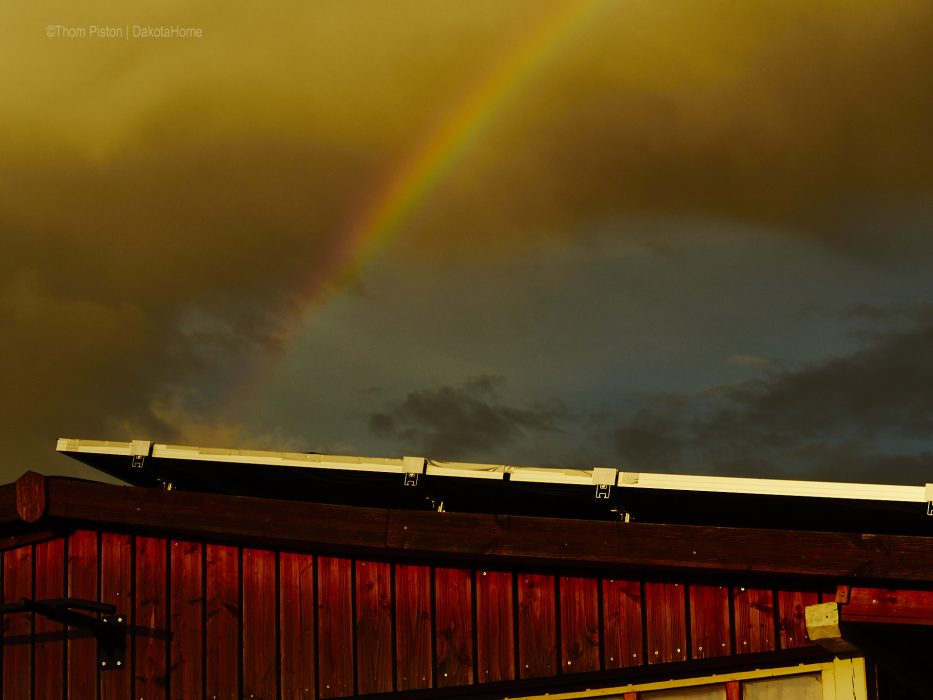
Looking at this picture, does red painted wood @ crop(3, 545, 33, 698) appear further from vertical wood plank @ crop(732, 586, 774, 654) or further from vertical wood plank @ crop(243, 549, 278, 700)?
vertical wood plank @ crop(732, 586, 774, 654)

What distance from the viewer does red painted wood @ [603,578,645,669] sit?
31.0 feet

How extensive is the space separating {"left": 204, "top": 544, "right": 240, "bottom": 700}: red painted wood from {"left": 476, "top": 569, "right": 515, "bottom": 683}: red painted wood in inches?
84.5

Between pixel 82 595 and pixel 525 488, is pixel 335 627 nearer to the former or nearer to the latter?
pixel 525 488

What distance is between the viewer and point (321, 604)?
404 inches

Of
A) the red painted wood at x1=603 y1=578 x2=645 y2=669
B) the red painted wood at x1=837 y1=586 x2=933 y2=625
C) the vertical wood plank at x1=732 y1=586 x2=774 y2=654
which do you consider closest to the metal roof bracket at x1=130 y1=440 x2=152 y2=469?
the red painted wood at x1=603 y1=578 x2=645 y2=669

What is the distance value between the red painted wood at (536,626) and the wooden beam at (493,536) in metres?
0.25

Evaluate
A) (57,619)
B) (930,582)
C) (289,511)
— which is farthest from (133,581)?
(930,582)

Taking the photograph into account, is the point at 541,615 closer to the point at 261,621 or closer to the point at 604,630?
the point at 604,630

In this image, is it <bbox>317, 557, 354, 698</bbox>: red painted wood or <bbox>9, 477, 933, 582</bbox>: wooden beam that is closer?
<bbox>9, 477, 933, 582</bbox>: wooden beam

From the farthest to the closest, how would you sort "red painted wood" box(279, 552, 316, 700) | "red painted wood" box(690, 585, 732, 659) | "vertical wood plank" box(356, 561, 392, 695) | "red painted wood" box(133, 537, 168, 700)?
"red painted wood" box(133, 537, 168, 700), "red painted wood" box(279, 552, 316, 700), "vertical wood plank" box(356, 561, 392, 695), "red painted wood" box(690, 585, 732, 659)

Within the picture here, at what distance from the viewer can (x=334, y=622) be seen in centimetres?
1016

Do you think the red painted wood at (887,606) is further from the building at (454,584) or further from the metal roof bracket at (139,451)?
the metal roof bracket at (139,451)

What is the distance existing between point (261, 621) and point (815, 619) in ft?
15.0

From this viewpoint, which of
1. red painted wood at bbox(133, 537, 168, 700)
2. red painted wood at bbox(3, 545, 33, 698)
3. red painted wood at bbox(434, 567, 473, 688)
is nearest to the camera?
red painted wood at bbox(434, 567, 473, 688)
